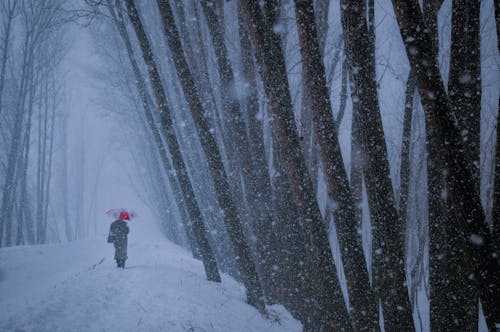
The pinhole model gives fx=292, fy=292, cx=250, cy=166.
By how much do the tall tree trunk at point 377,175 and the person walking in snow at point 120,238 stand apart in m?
6.99

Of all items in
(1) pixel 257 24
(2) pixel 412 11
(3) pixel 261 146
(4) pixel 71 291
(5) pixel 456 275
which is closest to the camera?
(2) pixel 412 11

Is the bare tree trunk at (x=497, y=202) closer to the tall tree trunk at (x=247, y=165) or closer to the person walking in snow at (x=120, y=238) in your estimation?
the tall tree trunk at (x=247, y=165)

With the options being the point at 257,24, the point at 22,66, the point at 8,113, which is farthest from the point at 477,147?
the point at 8,113

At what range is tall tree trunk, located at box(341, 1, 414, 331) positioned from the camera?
346cm

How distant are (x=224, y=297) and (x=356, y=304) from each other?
2.95 meters

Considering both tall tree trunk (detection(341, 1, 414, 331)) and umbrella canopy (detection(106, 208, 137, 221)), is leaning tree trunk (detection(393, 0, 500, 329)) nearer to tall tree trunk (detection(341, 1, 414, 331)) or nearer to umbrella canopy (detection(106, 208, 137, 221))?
tall tree trunk (detection(341, 1, 414, 331))

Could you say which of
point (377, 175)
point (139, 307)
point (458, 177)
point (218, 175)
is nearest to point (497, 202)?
point (458, 177)

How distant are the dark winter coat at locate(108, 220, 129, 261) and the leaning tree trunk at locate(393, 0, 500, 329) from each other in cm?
796

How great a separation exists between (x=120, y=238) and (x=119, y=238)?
3 cm

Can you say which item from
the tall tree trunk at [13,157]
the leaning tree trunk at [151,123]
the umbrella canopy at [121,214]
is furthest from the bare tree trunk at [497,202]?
the tall tree trunk at [13,157]

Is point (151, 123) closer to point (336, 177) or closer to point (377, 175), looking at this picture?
point (336, 177)

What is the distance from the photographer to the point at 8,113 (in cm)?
1672

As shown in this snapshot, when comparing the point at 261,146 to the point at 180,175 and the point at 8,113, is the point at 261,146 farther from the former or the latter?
the point at 8,113

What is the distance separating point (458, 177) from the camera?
107 inches
